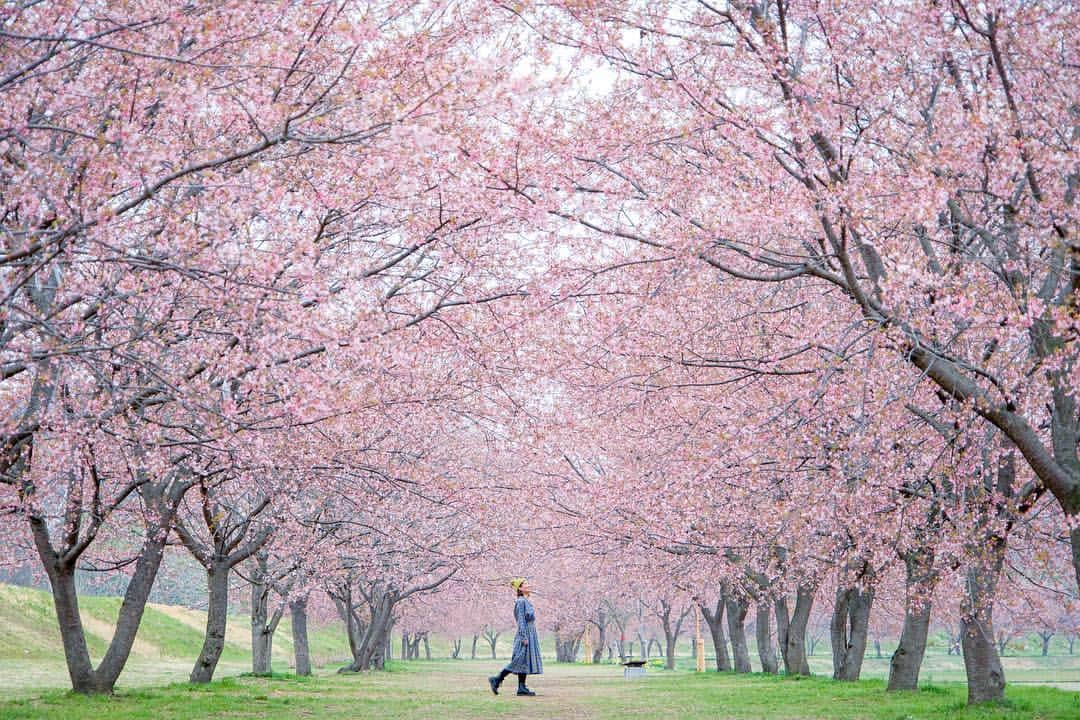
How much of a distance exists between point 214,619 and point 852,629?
48.2 ft

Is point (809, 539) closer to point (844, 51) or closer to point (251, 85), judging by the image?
point (844, 51)

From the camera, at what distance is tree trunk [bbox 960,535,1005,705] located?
563 inches

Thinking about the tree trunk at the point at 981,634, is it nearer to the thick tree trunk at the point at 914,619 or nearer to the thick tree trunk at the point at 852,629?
the thick tree trunk at the point at 914,619

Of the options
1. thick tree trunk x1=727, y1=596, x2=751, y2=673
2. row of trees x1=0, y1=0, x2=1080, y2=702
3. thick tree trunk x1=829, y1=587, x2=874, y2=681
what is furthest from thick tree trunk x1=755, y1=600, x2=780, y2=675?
row of trees x1=0, y1=0, x2=1080, y2=702

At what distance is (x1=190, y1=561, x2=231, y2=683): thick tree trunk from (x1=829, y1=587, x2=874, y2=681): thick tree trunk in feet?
44.6

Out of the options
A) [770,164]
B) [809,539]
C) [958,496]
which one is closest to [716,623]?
[809,539]

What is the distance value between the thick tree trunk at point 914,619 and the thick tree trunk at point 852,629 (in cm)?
210

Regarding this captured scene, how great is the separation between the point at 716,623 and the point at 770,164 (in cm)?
2985

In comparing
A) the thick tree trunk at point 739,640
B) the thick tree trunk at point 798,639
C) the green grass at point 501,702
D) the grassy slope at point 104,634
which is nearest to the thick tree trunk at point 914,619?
the green grass at point 501,702

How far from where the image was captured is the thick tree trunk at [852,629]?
2247cm

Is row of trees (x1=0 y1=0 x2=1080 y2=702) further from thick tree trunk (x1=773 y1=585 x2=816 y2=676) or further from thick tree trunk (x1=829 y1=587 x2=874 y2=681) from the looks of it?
thick tree trunk (x1=773 y1=585 x2=816 y2=676)

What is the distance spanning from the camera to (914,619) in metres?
18.2

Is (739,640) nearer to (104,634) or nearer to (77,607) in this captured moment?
(77,607)

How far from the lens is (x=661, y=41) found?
10.8 m
